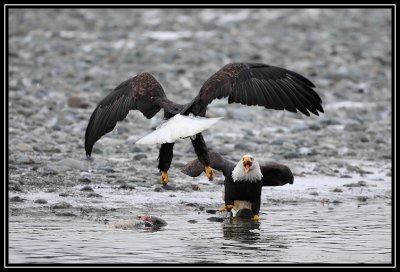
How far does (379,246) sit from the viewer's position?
7.29 m

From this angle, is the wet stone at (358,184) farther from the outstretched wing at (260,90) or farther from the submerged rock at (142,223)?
the submerged rock at (142,223)

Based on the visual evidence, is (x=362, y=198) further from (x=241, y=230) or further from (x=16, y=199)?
(x=16, y=199)

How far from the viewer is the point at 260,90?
8.20 m

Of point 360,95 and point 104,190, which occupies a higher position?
point 360,95

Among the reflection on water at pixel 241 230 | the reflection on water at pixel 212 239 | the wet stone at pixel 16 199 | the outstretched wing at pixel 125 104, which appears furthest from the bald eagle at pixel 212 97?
the wet stone at pixel 16 199

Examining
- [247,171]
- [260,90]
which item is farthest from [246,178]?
[260,90]

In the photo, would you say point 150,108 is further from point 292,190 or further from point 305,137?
point 305,137

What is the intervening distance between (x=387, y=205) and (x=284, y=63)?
9.43 meters

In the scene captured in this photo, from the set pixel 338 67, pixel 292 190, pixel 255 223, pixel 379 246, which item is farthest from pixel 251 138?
pixel 338 67

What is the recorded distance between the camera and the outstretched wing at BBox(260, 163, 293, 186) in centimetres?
880

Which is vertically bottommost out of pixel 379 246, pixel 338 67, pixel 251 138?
pixel 379 246

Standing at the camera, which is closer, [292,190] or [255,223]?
[255,223]

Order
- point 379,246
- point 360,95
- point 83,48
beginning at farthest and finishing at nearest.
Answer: point 83,48 → point 360,95 → point 379,246

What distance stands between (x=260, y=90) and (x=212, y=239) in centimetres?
148
